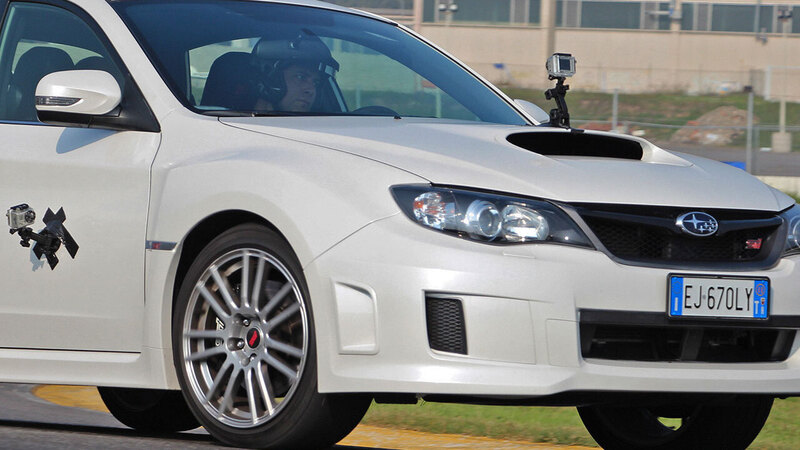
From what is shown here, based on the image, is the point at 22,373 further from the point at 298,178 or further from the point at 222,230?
the point at 298,178

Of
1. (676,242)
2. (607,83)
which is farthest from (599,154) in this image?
(607,83)

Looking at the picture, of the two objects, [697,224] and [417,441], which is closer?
[697,224]

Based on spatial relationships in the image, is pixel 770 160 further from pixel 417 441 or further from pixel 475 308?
pixel 475 308

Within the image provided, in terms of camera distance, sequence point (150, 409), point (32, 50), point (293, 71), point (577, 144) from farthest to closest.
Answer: point (150, 409) → point (32, 50) → point (293, 71) → point (577, 144)

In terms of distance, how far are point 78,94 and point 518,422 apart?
3.91 m

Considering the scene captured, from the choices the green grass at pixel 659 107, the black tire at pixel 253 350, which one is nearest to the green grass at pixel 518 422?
the black tire at pixel 253 350

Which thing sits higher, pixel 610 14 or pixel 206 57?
pixel 206 57

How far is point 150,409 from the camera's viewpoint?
6.34m

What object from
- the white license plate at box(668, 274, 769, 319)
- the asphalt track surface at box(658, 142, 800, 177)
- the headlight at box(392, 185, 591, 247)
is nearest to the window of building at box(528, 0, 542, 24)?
the asphalt track surface at box(658, 142, 800, 177)

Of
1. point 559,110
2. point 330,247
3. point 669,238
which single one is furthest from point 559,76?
point 330,247

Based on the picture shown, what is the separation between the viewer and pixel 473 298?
4.30 meters

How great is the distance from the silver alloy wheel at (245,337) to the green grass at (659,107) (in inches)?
849

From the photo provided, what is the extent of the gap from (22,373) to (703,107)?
109ft

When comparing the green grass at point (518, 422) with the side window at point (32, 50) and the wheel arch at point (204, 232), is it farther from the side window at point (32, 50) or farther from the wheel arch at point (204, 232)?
the side window at point (32, 50)
